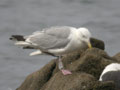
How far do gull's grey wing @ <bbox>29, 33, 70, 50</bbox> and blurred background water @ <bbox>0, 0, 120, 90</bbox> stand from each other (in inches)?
196

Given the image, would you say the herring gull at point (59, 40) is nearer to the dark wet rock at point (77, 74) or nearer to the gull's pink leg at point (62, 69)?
the gull's pink leg at point (62, 69)

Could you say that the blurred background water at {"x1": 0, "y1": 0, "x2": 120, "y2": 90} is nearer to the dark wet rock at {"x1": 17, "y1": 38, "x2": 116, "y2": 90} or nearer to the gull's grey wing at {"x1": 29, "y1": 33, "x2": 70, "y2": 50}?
the dark wet rock at {"x1": 17, "y1": 38, "x2": 116, "y2": 90}

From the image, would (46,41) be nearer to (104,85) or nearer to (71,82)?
(71,82)

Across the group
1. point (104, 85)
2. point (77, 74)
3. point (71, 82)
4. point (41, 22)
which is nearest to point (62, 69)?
point (77, 74)

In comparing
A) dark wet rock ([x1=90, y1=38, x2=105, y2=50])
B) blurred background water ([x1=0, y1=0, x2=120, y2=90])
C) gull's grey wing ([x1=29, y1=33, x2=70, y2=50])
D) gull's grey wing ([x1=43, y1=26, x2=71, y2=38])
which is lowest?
blurred background water ([x1=0, y1=0, x2=120, y2=90])

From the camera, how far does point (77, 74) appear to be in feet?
31.2

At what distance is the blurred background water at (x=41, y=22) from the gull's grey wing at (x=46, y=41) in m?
4.98

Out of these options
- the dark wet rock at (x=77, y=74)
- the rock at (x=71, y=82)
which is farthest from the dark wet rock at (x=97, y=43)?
the rock at (x=71, y=82)

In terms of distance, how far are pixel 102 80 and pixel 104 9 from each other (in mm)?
12885

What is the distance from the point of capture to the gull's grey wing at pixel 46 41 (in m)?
10.4

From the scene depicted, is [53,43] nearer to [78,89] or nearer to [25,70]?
[78,89]

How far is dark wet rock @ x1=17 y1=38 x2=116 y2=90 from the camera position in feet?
29.5

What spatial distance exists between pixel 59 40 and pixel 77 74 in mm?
1159

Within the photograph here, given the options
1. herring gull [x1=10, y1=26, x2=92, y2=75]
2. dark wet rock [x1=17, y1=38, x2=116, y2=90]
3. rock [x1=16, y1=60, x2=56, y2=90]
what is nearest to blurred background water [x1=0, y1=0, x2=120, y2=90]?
rock [x1=16, y1=60, x2=56, y2=90]
